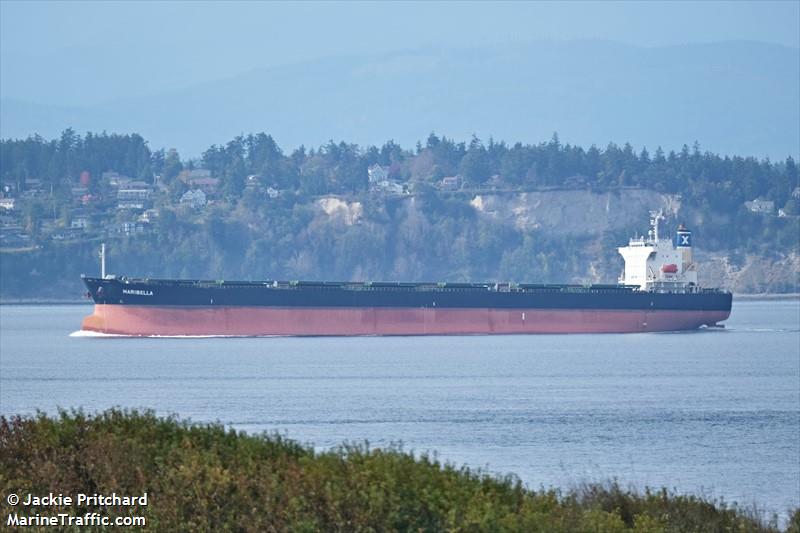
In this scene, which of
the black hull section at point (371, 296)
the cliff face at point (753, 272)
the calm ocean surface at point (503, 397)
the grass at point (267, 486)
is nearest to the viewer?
the grass at point (267, 486)

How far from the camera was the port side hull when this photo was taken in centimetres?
5056

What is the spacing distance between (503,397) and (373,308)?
2060cm

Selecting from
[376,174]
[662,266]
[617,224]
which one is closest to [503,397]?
[662,266]

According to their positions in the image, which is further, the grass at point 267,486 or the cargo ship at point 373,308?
the cargo ship at point 373,308

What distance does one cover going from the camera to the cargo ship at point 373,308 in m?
50.1

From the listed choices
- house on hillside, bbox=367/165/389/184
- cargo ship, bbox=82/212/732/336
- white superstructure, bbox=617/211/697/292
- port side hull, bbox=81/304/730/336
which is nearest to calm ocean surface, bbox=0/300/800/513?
port side hull, bbox=81/304/730/336

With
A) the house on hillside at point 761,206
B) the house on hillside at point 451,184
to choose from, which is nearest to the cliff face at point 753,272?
the house on hillside at point 761,206

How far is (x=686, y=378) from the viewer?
3719cm

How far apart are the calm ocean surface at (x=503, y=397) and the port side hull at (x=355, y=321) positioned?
28.1 inches

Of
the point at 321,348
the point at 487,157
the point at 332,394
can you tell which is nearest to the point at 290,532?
the point at 332,394

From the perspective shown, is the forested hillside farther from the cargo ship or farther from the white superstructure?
the cargo ship

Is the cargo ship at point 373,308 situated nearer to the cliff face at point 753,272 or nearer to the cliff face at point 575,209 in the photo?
the cliff face at point 753,272

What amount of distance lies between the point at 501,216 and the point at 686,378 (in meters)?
108

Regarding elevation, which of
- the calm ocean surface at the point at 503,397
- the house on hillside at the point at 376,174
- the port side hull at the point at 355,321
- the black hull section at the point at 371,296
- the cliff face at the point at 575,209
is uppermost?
the house on hillside at the point at 376,174
